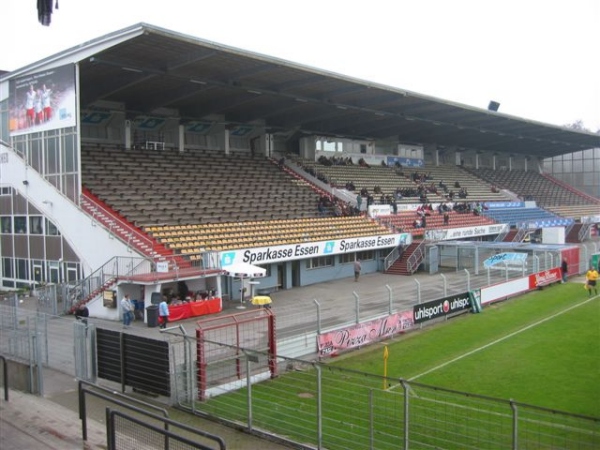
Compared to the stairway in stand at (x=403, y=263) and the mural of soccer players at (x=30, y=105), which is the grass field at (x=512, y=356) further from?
the mural of soccer players at (x=30, y=105)

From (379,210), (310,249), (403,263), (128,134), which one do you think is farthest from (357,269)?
(128,134)

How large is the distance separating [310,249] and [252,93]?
449 inches

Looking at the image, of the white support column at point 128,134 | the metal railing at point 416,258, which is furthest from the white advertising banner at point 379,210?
the white support column at point 128,134

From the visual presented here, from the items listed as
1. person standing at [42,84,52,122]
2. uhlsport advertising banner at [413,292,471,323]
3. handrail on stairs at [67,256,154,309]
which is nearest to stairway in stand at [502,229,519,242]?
uhlsport advertising banner at [413,292,471,323]

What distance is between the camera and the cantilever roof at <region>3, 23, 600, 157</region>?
27609 millimetres

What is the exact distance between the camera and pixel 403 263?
3656cm

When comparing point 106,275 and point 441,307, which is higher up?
point 106,275

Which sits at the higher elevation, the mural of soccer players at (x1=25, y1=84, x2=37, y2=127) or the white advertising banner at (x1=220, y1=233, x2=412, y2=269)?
the mural of soccer players at (x1=25, y1=84, x2=37, y2=127)

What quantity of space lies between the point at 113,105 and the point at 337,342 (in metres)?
23.7

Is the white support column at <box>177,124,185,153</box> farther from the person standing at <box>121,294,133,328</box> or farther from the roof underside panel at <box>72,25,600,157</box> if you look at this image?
the person standing at <box>121,294,133,328</box>

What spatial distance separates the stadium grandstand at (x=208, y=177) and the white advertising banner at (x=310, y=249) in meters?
0.09

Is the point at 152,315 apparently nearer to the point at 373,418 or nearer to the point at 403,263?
the point at 373,418

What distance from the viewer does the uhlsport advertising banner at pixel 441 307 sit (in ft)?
70.4

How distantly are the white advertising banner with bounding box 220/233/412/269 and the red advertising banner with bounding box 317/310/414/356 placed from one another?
8.73 metres
